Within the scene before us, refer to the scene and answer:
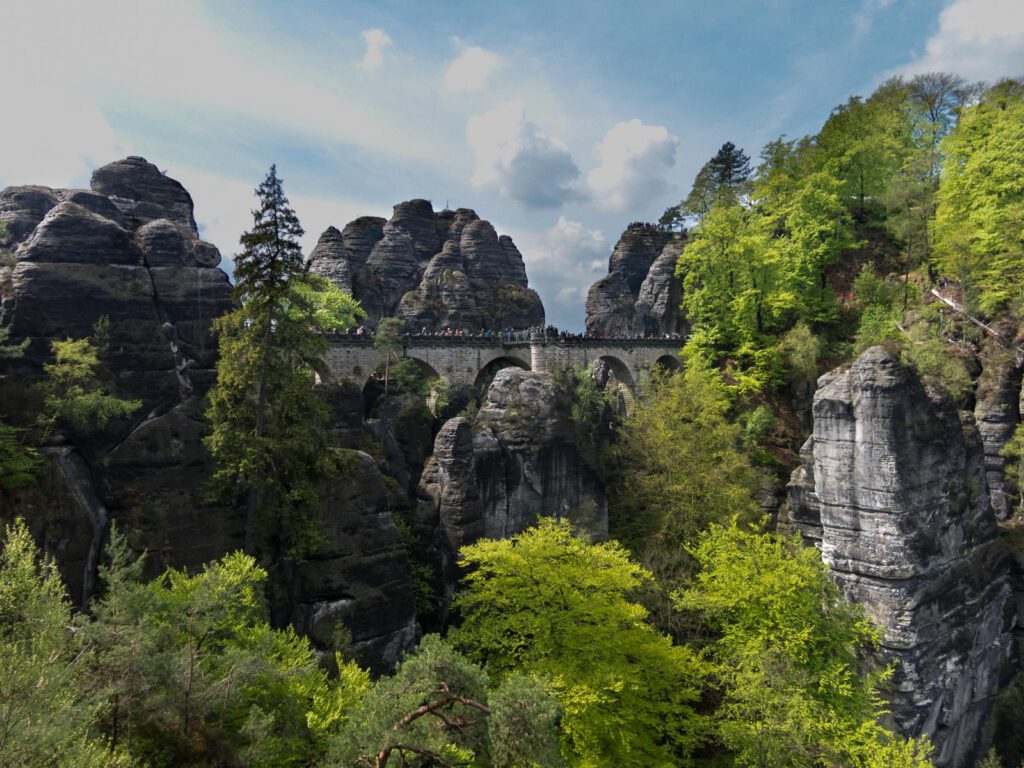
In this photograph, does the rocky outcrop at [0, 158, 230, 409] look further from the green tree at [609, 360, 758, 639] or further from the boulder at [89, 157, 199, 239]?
the green tree at [609, 360, 758, 639]

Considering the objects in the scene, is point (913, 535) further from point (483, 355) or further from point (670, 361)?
point (483, 355)

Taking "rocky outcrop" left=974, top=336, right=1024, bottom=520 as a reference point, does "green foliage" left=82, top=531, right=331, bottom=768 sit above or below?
below

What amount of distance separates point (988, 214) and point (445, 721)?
33.2 metres

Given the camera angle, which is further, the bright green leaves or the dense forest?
the bright green leaves

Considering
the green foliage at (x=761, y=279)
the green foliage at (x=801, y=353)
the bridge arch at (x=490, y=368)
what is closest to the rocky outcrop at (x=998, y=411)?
Answer: the green foliage at (x=801, y=353)

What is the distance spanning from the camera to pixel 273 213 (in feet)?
55.7

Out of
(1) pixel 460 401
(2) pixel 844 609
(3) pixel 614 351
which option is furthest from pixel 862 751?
(3) pixel 614 351

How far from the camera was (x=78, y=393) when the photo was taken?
16.1 metres

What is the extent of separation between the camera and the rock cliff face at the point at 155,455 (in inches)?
628

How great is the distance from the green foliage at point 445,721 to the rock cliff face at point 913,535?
17.2m

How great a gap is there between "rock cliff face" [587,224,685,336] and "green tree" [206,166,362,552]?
3498cm

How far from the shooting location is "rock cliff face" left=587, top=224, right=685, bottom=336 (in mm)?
45594

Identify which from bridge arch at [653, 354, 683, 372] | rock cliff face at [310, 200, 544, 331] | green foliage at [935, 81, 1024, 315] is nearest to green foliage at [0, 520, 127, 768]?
green foliage at [935, 81, 1024, 315]

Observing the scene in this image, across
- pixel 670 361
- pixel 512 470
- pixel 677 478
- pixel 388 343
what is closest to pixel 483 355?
pixel 388 343
